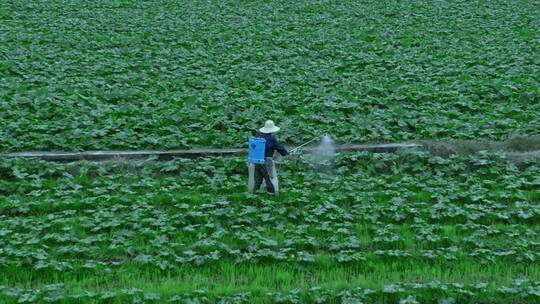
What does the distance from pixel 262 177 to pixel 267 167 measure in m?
0.16

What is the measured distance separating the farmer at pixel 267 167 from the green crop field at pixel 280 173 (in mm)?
220

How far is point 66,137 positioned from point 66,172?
1.63 meters

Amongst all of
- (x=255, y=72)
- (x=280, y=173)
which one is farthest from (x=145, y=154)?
(x=255, y=72)

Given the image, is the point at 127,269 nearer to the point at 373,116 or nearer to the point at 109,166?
the point at 109,166

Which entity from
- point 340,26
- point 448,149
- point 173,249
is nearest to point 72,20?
point 340,26

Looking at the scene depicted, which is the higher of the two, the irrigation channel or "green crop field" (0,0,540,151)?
"green crop field" (0,0,540,151)

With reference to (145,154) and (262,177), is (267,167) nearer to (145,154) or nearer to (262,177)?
(262,177)

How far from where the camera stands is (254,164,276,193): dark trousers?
1151 centimetres

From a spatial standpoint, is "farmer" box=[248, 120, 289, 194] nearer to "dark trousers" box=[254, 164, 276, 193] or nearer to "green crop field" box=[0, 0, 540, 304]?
"dark trousers" box=[254, 164, 276, 193]

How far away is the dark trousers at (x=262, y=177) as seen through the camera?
11508mm

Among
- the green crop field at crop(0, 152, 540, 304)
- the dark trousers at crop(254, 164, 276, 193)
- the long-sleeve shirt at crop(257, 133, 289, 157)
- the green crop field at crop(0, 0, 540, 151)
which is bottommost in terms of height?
the green crop field at crop(0, 152, 540, 304)

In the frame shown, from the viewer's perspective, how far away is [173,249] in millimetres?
9867

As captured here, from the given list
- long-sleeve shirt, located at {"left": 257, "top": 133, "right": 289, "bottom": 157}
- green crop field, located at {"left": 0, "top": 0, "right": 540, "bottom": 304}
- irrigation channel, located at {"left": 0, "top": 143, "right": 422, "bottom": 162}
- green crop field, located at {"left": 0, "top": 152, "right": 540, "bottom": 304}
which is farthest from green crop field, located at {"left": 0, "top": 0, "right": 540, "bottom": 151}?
long-sleeve shirt, located at {"left": 257, "top": 133, "right": 289, "bottom": 157}

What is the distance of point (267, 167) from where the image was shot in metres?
11.7
